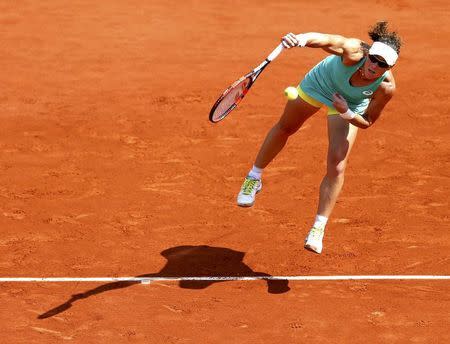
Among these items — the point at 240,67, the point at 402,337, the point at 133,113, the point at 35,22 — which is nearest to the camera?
→ the point at 402,337

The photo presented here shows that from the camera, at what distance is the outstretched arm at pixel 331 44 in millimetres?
7820

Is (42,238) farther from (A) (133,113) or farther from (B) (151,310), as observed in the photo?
(A) (133,113)

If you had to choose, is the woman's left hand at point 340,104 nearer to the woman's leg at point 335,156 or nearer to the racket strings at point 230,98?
the woman's leg at point 335,156

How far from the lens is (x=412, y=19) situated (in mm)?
16719

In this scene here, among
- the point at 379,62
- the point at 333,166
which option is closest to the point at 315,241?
the point at 333,166

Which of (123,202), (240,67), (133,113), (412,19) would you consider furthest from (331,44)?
(412,19)

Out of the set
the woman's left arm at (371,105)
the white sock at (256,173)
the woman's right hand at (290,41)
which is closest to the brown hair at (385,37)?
the woman's left arm at (371,105)

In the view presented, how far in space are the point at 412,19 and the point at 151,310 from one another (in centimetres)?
1020

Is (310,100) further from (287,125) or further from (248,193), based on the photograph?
(248,193)

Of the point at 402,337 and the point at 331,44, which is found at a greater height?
the point at 331,44

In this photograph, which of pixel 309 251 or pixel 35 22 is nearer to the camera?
pixel 309 251

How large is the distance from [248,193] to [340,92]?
140 cm

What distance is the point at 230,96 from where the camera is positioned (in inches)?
336

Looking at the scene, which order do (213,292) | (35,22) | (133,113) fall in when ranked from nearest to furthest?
(213,292), (133,113), (35,22)
